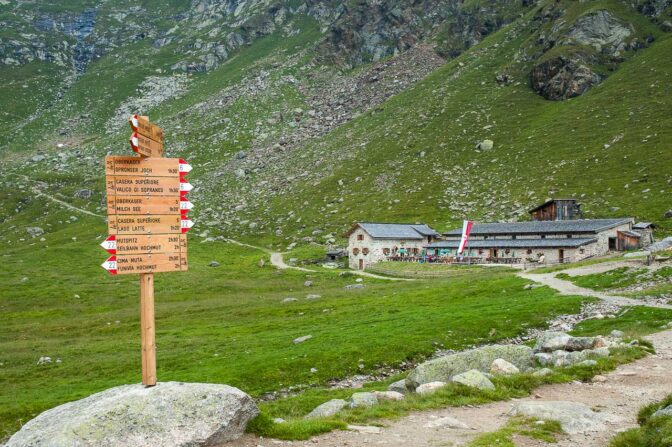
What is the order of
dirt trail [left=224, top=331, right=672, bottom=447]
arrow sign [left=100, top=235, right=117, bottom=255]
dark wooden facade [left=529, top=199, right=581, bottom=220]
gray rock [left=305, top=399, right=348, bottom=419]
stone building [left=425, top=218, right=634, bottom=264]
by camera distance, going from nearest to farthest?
dirt trail [left=224, top=331, right=672, bottom=447] → arrow sign [left=100, top=235, right=117, bottom=255] → gray rock [left=305, top=399, right=348, bottom=419] → stone building [left=425, top=218, right=634, bottom=264] → dark wooden facade [left=529, top=199, right=581, bottom=220]

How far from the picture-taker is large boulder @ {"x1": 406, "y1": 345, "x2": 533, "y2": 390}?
18.9 m

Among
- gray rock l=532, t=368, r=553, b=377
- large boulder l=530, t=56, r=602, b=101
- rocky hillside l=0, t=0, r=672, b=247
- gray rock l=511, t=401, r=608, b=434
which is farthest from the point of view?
large boulder l=530, t=56, r=602, b=101

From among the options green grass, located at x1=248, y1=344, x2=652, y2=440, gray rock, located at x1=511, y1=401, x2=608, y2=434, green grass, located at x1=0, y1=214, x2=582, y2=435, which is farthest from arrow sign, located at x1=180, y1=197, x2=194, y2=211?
green grass, located at x1=0, y1=214, x2=582, y2=435

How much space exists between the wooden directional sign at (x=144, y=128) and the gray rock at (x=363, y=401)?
10599 mm

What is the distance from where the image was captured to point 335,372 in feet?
90.2

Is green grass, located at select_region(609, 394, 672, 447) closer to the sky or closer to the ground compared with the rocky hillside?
closer to the ground

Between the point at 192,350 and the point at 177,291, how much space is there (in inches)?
1370

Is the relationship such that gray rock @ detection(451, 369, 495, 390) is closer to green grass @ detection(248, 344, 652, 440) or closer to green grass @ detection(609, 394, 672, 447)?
green grass @ detection(248, 344, 652, 440)

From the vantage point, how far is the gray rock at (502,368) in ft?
60.8

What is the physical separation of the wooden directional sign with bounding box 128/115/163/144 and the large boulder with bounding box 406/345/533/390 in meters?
12.9

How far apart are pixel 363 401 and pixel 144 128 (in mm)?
11148

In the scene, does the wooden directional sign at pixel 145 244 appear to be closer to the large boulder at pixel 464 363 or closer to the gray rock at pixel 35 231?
the large boulder at pixel 464 363

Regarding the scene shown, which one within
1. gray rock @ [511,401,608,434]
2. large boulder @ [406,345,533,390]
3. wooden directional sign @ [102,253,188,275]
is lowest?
large boulder @ [406,345,533,390]

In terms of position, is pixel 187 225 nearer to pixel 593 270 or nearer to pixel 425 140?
pixel 593 270
